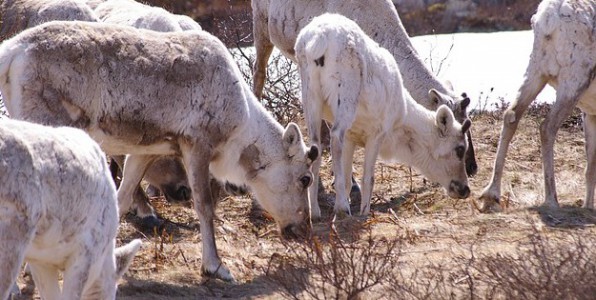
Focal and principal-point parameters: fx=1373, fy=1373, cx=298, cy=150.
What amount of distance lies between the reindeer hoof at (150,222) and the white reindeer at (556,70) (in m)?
3.11

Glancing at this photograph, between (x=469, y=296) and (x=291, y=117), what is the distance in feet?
22.7

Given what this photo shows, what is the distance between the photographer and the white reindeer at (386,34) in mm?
13453

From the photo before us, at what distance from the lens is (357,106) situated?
11539mm

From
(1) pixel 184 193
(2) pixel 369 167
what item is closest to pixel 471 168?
(2) pixel 369 167

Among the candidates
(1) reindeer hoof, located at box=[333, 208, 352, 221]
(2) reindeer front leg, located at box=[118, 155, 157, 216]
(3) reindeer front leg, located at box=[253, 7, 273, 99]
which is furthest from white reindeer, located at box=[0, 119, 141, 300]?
(3) reindeer front leg, located at box=[253, 7, 273, 99]

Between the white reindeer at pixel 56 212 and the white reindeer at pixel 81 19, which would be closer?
the white reindeer at pixel 56 212

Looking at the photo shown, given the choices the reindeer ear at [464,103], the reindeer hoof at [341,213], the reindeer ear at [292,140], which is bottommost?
the reindeer hoof at [341,213]

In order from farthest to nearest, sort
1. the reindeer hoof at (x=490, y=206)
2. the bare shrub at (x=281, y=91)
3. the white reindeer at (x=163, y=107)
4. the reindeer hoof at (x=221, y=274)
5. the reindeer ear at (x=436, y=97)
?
the bare shrub at (x=281, y=91) < the reindeer ear at (x=436, y=97) < the reindeer hoof at (x=490, y=206) < the reindeer hoof at (x=221, y=274) < the white reindeer at (x=163, y=107)

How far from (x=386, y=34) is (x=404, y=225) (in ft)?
9.55

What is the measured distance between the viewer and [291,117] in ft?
48.9

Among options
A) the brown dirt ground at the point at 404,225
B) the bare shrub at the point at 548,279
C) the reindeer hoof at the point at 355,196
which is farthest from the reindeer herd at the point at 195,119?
the bare shrub at the point at 548,279

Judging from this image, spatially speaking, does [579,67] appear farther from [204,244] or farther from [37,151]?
[37,151]

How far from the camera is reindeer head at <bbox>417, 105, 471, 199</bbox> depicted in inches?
497

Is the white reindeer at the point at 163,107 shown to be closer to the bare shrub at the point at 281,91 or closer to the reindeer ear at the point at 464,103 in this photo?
the reindeer ear at the point at 464,103
